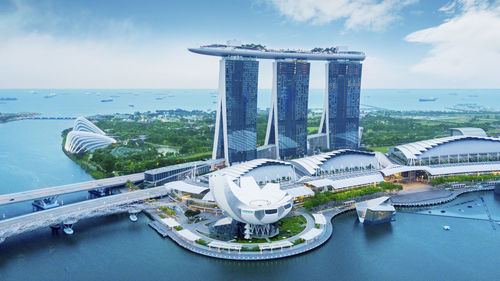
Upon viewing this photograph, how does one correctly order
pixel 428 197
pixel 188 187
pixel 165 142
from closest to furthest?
pixel 188 187 → pixel 428 197 → pixel 165 142

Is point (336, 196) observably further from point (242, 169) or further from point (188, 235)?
point (188, 235)

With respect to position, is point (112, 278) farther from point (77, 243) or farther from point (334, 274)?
point (334, 274)

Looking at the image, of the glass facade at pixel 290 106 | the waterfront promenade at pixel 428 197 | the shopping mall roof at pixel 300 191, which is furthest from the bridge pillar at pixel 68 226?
the glass facade at pixel 290 106

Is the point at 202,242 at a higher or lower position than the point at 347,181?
lower

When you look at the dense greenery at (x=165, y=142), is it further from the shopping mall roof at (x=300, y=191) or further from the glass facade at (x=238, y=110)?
the shopping mall roof at (x=300, y=191)

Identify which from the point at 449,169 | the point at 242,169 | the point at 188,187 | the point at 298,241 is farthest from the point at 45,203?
the point at 449,169

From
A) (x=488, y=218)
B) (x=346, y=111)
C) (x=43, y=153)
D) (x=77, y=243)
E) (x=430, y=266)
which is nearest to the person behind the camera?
(x=430, y=266)

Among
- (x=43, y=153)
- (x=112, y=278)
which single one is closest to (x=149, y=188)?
(x=112, y=278)
